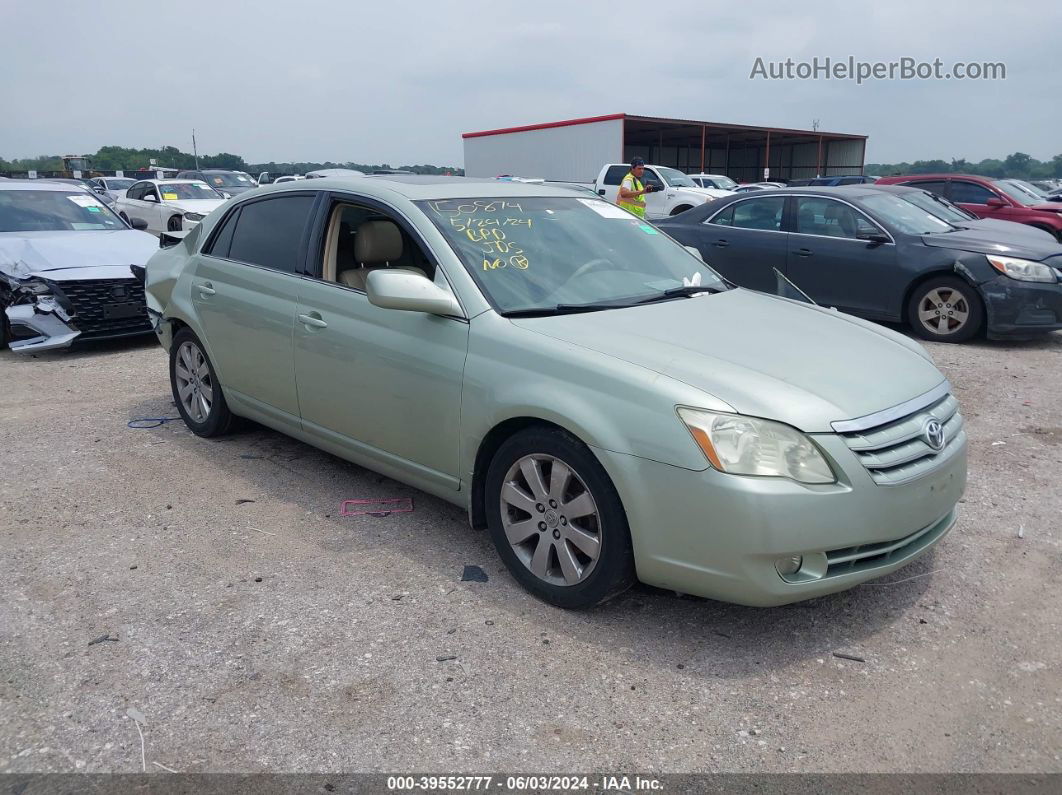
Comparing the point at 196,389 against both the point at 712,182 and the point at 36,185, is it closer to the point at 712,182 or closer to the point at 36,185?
the point at 36,185

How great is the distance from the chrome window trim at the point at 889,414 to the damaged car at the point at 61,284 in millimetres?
7304

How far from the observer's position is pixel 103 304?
818cm

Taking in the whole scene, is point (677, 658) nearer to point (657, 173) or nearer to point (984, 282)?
point (984, 282)

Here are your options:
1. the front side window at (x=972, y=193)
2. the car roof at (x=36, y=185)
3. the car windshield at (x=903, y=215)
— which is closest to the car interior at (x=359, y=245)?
the car windshield at (x=903, y=215)

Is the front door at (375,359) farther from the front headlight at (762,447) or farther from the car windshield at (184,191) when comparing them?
the car windshield at (184,191)

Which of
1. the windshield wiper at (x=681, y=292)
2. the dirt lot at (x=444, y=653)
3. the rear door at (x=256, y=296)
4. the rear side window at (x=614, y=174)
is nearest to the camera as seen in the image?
the dirt lot at (x=444, y=653)

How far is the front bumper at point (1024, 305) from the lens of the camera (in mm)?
7910

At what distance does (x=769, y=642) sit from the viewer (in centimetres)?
327

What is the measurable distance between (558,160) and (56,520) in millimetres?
30303

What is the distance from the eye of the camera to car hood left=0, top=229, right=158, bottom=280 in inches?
321

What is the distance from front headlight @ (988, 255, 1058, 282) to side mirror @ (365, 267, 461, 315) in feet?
20.8

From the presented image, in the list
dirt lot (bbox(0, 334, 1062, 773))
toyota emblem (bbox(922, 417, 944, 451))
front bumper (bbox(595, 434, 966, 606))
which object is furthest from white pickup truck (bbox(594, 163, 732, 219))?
front bumper (bbox(595, 434, 966, 606))

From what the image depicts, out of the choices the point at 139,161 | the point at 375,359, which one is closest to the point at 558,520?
the point at 375,359

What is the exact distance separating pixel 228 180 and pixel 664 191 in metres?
12.8
